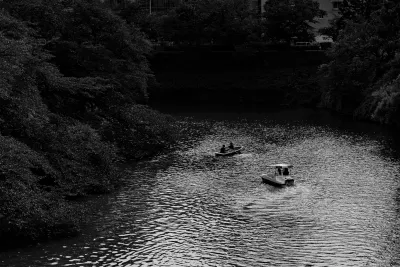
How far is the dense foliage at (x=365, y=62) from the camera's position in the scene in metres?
72.4

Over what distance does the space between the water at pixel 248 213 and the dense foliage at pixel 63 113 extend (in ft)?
5.44

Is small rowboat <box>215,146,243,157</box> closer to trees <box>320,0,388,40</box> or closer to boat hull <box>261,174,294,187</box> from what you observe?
boat hull <box>261,174,294,187</box>

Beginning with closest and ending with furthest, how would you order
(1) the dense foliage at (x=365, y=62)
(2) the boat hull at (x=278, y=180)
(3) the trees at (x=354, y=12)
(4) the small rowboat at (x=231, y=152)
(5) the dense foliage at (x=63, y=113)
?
(5) the dense foliage at (x=63, y=113) → (2) the boat hull at (x=278, y=180) → (4) the small rowboat at (x=231, y=152) → (1) the dense foliage at (x=365, y=62) → (3) the trees at (x=354, y=12)

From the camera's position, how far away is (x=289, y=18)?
105 m

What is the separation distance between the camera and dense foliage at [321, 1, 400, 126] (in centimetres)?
7238

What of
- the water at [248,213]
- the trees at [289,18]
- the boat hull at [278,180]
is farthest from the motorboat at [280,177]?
the trees at [289,18]

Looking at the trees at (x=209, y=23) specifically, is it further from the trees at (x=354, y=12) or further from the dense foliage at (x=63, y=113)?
the dense foliage at (x=63, y=113)

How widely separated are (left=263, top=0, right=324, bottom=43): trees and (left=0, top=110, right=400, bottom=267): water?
50.5 metres

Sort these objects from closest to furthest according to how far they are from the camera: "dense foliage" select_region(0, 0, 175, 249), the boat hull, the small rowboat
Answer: "dense foliage" select_region(0, 0, 175, 249), the boat hull, the small rowboat

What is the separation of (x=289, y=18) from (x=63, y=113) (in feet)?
219

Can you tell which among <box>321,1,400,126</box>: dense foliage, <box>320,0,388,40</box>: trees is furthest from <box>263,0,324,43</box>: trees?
<box>321,1,400,126</box>: dense foliage

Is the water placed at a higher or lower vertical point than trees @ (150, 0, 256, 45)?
lower

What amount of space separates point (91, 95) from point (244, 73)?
202ft

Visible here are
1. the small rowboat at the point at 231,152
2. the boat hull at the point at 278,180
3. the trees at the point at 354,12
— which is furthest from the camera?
the trees at the point at 354,12
